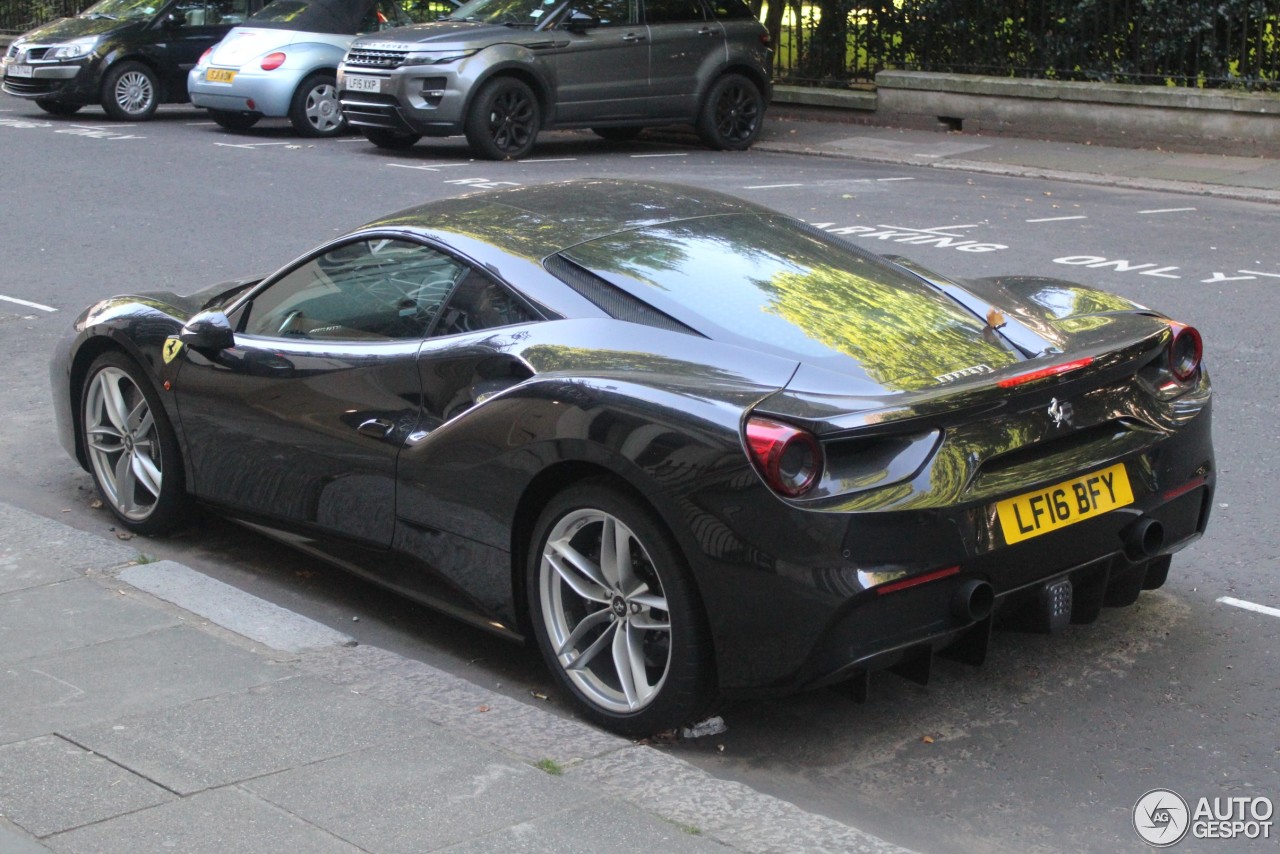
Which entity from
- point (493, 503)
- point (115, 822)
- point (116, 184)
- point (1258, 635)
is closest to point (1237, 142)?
point (116, 184)

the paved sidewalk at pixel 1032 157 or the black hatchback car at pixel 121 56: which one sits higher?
the black hatchback car at pixel 121 56

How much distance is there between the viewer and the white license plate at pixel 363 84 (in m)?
16.9

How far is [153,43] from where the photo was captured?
2112cm

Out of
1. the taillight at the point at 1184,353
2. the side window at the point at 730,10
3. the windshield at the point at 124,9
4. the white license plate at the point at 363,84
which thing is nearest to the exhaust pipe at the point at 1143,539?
the taillight at the point at 1184,353

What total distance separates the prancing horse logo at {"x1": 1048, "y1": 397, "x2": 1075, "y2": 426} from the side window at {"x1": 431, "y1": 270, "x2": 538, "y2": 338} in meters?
1.47

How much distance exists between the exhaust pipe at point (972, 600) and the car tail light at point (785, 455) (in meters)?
0.48

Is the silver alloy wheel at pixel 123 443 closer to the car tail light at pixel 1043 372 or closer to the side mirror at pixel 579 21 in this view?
the car tail light at pixel 1043 372

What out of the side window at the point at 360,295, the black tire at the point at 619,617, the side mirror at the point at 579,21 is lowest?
the black tire at the point at 619,617

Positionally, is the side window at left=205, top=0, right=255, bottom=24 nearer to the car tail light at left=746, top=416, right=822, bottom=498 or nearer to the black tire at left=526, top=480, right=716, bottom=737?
the black tire at left=526, top=480, right=716, bottom=737

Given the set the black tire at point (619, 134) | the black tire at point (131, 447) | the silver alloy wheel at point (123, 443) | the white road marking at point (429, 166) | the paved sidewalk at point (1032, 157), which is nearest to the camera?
the black tire at point (131, 447)

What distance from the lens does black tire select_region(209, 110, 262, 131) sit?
1997 centimetres

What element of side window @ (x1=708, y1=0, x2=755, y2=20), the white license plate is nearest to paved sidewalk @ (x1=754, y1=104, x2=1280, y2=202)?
side window @ (x1=708, y1=0, x2=755, y2=20)

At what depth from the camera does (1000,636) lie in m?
4.89

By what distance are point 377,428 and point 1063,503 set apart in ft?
6.67
